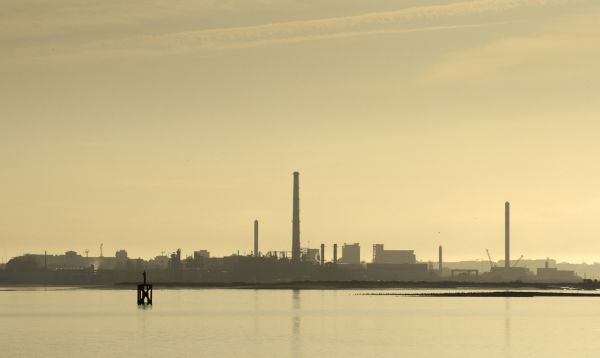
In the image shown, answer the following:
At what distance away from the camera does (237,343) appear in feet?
324

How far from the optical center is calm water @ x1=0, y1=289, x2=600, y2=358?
91.3 m

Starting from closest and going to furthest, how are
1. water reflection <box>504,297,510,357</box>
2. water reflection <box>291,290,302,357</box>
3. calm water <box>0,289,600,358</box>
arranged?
water reflection <box>291,290,302,357</box> → calm water <box>0,289,600,358</box> → water reflection <box>504,297,510,357</box>

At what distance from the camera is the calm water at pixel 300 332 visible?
9134cm

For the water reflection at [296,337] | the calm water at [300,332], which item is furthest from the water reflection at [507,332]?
the water reflection at [296,337]

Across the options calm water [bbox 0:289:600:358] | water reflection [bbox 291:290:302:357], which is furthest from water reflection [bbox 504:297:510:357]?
water reflection [bbox 291:290:302:357]

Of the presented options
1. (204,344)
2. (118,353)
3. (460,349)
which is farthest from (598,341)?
(118,353)

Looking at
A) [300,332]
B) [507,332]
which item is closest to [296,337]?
[300,332]

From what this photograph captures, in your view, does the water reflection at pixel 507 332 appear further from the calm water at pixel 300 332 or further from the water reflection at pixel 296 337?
the water reflection at pixel 296 337

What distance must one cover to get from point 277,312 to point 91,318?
86.7 ft

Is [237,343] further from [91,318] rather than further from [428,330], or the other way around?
[91,318]

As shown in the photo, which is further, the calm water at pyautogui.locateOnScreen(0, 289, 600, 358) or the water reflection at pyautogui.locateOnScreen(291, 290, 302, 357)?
the calm water at pyautogui.locateOnScreen(0, 289, 600, 358)

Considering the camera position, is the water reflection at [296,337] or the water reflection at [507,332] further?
the water reflection at [507,332]

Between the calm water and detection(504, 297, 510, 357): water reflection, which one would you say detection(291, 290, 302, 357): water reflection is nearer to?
the calm water

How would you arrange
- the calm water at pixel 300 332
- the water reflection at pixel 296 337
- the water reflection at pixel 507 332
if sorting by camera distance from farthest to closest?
the water reflection at pixel 507 332 → the calm water at pixel 300 332 → the water reflection at pixel 296 337
